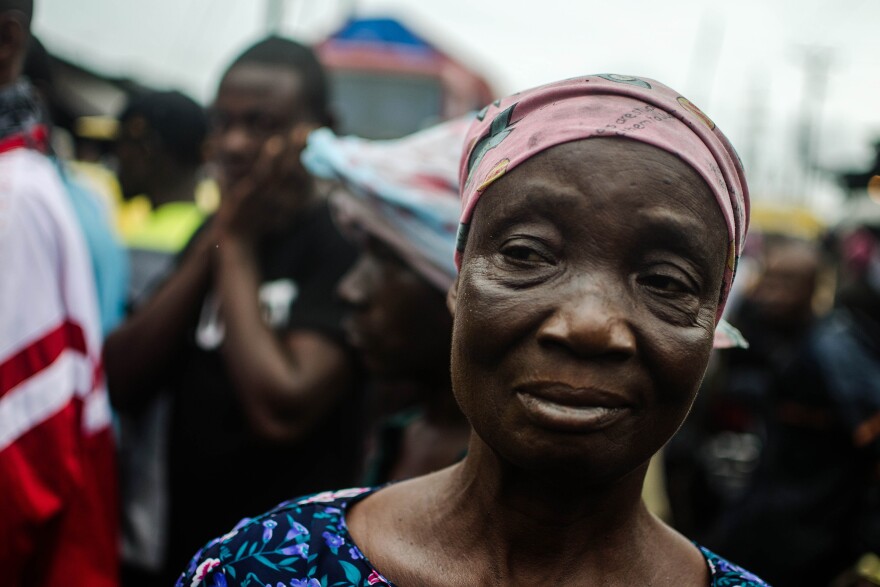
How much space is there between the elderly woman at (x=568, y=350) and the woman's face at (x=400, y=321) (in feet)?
3.16

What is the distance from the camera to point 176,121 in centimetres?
436

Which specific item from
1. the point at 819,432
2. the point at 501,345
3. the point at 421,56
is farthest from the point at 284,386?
the point at 421,56

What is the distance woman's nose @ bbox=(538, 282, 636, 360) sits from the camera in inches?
47.4

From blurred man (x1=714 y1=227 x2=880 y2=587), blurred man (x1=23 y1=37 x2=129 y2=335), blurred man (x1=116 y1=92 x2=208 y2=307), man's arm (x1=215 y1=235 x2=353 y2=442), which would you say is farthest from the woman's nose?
blurred man (x1=116 y1=92 x2=208 y2=307)

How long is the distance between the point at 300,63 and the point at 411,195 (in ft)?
3.42

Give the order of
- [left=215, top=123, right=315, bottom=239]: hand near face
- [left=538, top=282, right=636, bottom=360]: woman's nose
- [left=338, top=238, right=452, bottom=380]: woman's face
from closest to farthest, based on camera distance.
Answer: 1. [left=538, top=282, right=636, bottom=360]: woman's nose
2. [left=338, top=238, right=452, bottom=380]: woman's face
3. [left=215, top=123, right=315, bottom=239]: hand near face

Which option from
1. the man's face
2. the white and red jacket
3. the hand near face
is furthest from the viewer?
the man's face

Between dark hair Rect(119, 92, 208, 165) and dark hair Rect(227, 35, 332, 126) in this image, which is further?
dark hair Rect(119, 92, 208, 165)

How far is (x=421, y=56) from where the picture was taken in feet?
40.3

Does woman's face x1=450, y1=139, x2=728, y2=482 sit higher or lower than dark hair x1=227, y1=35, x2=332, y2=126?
higher

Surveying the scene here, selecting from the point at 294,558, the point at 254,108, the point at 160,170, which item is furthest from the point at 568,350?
the point at 160,170

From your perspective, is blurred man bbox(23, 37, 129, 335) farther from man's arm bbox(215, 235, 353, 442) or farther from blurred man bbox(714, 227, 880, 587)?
blurred man bbox(714, 227, 880, 587)

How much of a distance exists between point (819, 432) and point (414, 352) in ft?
7.10

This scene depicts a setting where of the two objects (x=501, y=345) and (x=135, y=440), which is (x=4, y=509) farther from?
(x=501, y=345)
